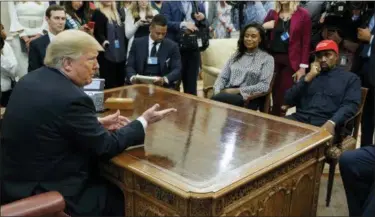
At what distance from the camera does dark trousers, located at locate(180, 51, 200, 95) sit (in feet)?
14.3

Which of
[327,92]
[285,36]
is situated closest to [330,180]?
[327,92]

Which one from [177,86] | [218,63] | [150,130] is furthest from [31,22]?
[150,130]

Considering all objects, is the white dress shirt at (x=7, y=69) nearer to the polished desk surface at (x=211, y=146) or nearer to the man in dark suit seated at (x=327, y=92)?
the polished desk surface at (x=211, y=146)

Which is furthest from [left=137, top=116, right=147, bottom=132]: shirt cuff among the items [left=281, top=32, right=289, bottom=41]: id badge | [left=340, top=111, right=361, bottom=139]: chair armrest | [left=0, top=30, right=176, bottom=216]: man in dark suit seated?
[left=281, top=32, right=289, bottom=41]: id badge

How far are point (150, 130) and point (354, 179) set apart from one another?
1160mm

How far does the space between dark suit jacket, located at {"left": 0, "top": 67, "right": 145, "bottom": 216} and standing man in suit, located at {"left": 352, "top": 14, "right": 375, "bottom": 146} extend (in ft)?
7.59

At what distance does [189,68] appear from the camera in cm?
444

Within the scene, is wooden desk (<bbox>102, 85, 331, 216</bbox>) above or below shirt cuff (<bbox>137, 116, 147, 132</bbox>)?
below

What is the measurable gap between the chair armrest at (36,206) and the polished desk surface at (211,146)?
383 mm

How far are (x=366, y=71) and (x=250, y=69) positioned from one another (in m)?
0.92

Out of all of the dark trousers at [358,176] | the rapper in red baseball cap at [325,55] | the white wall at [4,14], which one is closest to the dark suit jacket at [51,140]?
the dark trousers at [358,176]

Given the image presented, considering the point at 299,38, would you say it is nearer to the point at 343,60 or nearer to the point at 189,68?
the point at 343,60

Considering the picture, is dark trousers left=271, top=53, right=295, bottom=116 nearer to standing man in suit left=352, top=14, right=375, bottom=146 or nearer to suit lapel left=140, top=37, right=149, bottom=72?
standing man in suit left=352, top=14, right=375, bottom=146

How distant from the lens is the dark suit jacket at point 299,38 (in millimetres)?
3801
